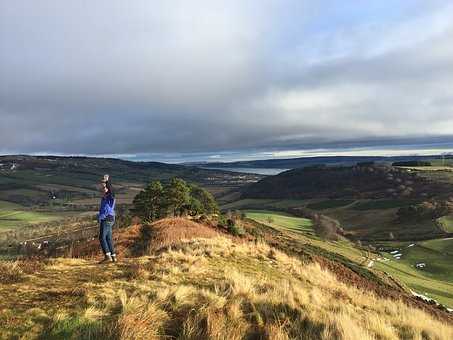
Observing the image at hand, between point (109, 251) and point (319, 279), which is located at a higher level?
point (109, 251)

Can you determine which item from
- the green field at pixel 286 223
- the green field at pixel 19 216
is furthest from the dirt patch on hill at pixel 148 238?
the green field at pixel 19 216

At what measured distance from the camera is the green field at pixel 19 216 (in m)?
122

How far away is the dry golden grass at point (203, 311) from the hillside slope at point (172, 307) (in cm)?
2

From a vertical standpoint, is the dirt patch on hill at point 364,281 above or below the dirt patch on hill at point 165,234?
below

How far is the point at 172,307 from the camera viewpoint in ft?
29.3

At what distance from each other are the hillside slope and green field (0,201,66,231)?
113602 mm

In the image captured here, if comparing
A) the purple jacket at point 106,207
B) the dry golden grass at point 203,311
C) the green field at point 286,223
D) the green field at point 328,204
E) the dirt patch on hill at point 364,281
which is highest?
the purple jacket at point 106,207

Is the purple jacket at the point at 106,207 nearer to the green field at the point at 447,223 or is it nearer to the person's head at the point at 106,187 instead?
the person's head at the point at 106,187

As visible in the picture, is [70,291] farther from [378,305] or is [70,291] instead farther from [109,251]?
[378,305]

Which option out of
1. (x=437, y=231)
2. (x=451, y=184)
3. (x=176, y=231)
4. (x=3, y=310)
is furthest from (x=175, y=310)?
(x=451, y=184)

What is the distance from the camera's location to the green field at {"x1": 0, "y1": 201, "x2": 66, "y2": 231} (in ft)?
399

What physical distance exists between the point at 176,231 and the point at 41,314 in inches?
662

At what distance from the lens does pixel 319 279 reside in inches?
651

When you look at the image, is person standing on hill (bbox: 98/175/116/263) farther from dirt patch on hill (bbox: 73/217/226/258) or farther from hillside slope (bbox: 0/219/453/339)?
dirt patch on hill (bbox: 73/217/226/258)
